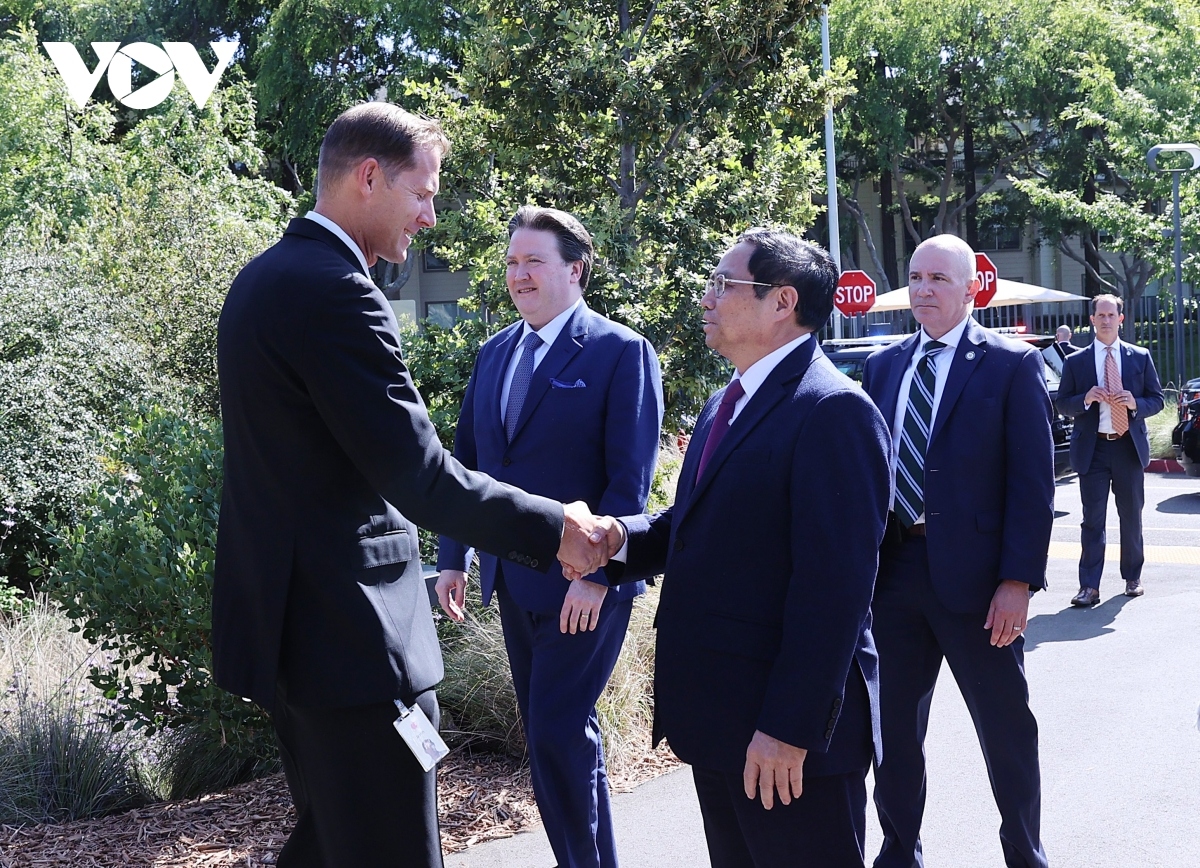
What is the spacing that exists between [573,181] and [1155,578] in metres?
5.60

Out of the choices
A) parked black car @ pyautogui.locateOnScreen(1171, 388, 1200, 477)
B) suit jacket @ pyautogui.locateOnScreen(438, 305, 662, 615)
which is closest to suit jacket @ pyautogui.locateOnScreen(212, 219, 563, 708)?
suit jacket @ pyautogui.locateOnScreen(438, 305, 662, 615)

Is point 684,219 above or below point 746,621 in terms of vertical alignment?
above

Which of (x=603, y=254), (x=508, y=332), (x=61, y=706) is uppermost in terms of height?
(x=603, y=254)

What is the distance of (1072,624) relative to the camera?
8227mm

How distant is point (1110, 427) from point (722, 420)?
703 cm

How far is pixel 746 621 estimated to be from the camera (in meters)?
2.83

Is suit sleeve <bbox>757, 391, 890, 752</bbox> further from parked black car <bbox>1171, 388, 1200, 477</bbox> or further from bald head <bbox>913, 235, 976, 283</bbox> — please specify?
parked black car <bbox>1171, 388, 1200, 477</bbox>

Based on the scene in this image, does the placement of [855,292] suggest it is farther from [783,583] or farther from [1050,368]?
[783,583]

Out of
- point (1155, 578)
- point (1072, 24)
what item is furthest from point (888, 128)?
point (1155, 578)

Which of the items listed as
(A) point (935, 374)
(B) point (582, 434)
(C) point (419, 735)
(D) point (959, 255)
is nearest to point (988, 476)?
(A) point (935, 374)

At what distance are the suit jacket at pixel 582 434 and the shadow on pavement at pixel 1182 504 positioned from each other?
11245 mm

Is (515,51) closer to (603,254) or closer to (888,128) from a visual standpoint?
(603,254)

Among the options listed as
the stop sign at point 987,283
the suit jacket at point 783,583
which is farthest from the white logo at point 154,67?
the suit jacket at point 783,583

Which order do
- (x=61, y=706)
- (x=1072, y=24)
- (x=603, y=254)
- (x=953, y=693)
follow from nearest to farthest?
(x=61, y=706), (x=953, y=693), (x=603, y=254), (x=1072, y=24)
